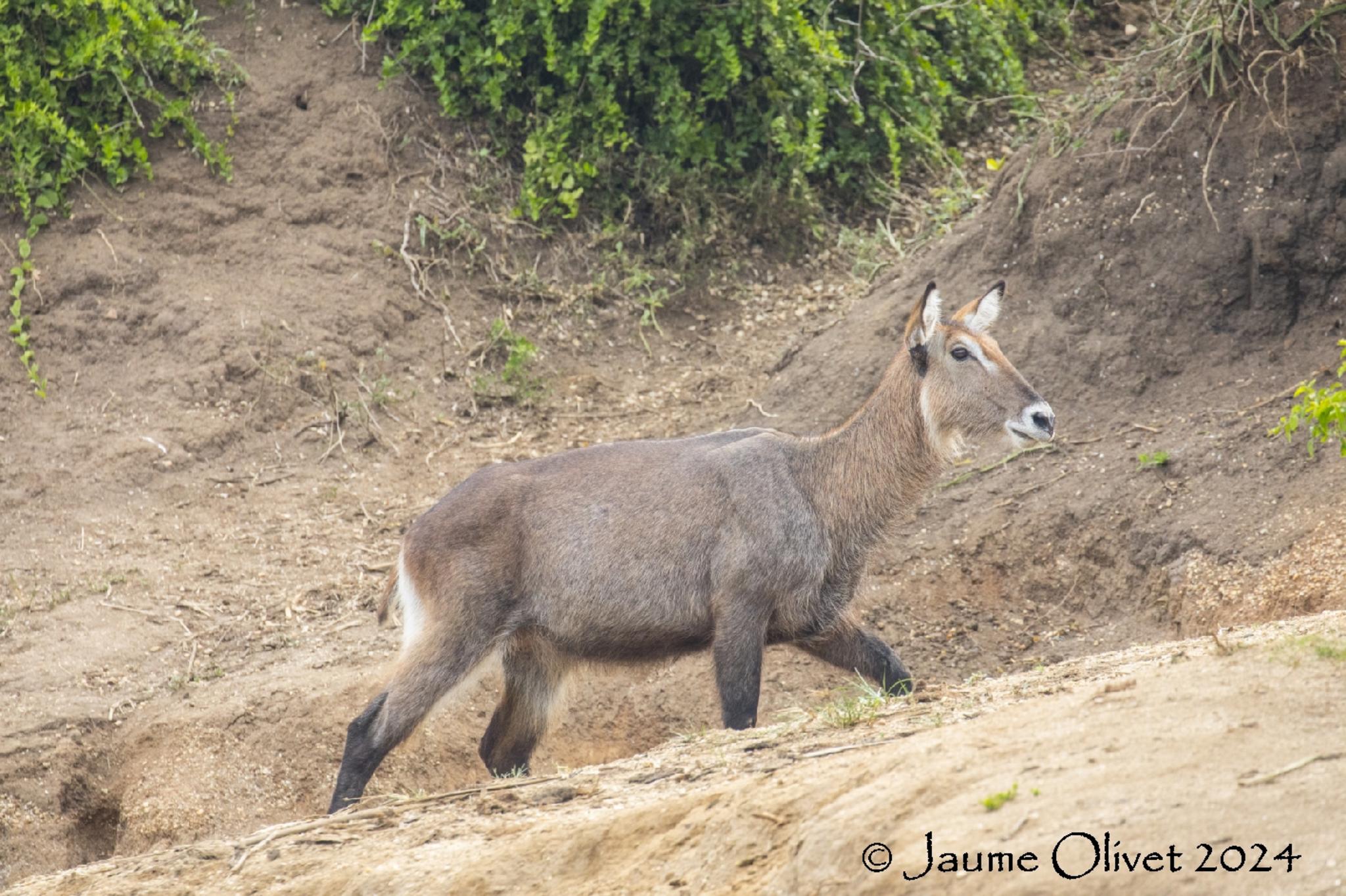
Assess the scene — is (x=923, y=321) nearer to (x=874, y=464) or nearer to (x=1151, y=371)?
(x=874, y=464)

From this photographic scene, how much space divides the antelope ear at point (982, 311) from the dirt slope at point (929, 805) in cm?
193

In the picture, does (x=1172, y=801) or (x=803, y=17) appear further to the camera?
(x=803, y=17)

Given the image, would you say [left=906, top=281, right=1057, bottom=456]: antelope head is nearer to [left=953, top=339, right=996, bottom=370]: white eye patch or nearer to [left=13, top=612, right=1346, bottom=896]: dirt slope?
[left=953, top=339, right=996, bottom=370]: white eye patch

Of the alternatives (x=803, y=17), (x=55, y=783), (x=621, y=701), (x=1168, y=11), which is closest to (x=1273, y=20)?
(x=1168, y=11)

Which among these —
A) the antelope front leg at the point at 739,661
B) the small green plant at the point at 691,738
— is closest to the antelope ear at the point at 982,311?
the antelope front leg at the point at 739,661

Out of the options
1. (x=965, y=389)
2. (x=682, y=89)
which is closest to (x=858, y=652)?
(x=965, y=389)

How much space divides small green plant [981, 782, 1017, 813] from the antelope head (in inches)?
119

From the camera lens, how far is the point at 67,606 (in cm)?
757

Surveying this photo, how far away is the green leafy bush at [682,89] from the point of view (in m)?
9.95

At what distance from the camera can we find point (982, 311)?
6348mm

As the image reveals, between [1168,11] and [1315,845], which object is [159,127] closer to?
[1168,11]

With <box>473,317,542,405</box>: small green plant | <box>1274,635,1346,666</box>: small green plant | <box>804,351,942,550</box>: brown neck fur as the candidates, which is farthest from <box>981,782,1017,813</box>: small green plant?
<box>473,317,542,405</box>: small green plant

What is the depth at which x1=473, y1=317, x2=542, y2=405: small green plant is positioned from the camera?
940 cm

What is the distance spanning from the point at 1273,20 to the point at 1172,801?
5161mm
